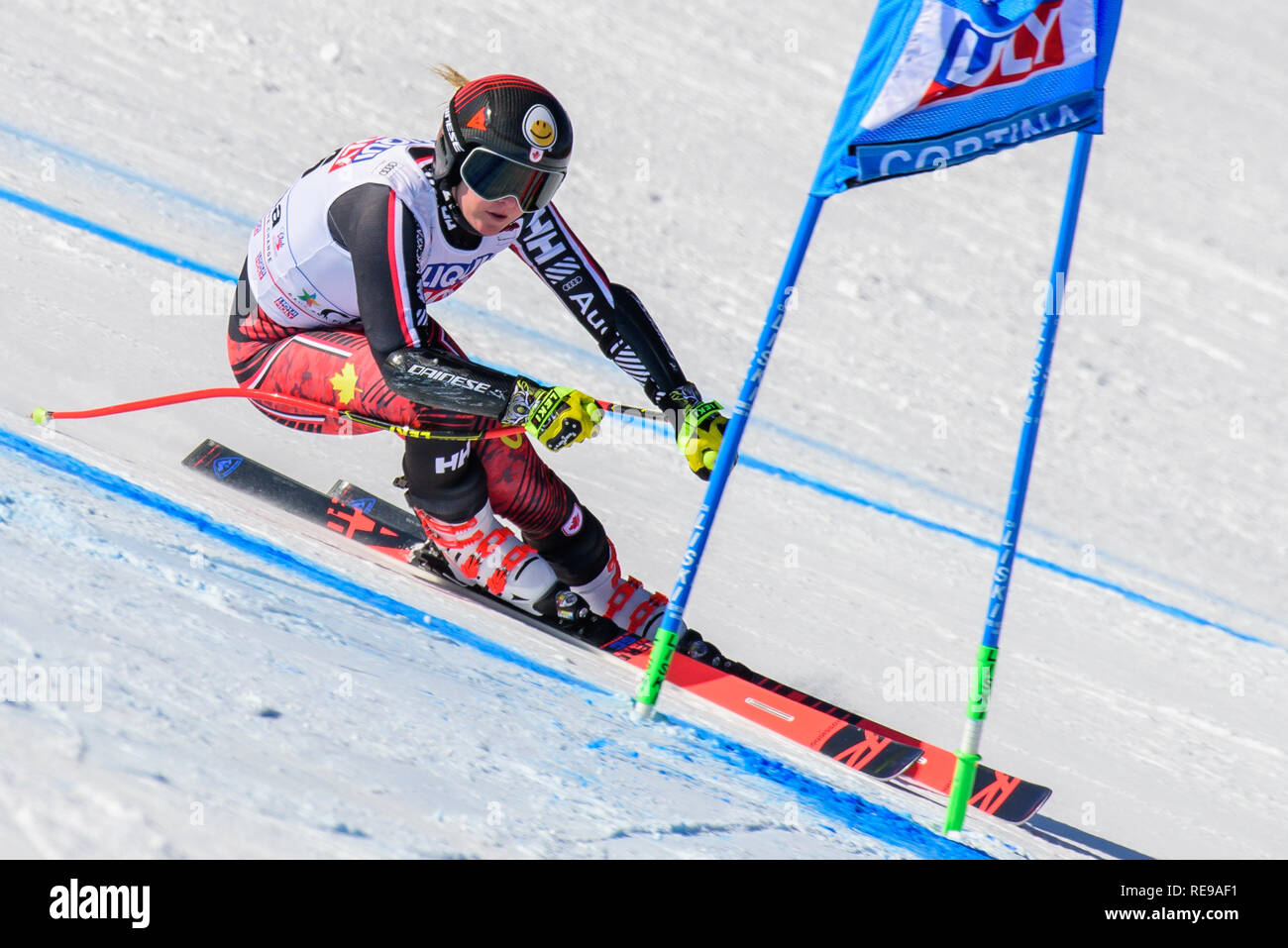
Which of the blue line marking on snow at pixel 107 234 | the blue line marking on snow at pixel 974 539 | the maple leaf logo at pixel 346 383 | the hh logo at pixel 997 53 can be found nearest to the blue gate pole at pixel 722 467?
the hh logo at pixel 997 53

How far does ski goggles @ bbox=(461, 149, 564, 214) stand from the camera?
3.53m

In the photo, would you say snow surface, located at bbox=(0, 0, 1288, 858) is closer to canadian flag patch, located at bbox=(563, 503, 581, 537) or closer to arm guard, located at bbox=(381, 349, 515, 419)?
canadian flag patch, located at bbox=(563, 503, 581, 537)

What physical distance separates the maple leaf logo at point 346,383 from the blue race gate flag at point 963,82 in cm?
160

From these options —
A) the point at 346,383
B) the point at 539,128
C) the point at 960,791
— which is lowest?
the point at 960,791

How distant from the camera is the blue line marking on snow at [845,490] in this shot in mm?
5891

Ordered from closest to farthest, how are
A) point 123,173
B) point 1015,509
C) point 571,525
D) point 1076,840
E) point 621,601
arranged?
point 1015,509, point 1076,840, point 571,525, point 621,601, point 123,173

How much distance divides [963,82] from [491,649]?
192 centimetres

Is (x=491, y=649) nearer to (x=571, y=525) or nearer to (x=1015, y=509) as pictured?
(x=571, y=525)

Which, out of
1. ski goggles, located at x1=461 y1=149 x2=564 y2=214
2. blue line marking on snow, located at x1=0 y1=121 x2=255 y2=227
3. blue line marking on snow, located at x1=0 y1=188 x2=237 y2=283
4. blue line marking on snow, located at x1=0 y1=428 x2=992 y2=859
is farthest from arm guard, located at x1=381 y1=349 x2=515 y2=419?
blue line marking on snow, located at x1=0 y1=121 x2=255 y2=227

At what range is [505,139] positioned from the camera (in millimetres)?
3496

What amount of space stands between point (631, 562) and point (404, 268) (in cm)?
174

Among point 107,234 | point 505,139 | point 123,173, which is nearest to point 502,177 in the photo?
point 505,139

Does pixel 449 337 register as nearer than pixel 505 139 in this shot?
No
